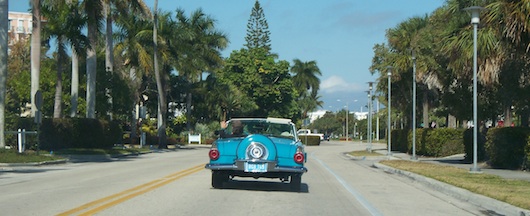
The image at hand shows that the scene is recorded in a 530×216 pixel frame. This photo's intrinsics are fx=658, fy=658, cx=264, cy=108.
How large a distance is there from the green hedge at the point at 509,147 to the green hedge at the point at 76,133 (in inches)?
887

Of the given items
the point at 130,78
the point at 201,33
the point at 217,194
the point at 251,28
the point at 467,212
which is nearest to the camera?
the point at 467,212

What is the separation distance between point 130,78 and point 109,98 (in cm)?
1029

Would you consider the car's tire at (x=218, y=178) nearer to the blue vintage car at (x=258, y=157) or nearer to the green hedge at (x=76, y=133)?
the blue vintage car at (x=258, y=157)

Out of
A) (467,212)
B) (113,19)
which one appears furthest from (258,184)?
(113,19)

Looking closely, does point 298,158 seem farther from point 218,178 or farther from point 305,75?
point 305,75

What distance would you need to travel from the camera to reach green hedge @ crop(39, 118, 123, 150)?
116ft

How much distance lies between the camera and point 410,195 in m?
16.2

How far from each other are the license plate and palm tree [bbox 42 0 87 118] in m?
25.8

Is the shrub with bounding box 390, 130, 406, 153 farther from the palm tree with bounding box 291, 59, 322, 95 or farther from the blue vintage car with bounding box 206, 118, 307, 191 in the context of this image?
the palm tree with bounding box 291, 59, 322, 95

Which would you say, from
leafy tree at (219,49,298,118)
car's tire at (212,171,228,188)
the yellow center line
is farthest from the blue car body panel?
leafy tree at (219,49,298,118)

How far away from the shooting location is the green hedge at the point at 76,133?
35.4 meters

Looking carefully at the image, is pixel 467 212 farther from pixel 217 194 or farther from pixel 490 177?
pixel 490 177

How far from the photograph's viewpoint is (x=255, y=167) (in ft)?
47.8

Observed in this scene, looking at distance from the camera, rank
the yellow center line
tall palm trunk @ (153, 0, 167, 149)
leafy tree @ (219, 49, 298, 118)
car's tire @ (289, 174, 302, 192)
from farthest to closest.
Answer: leafy tree @ (219, 49, 298, 118) → tall palm trunk @ (153, 0, 167, 149) → car's tire @ (289, 174, 302, 192) → the yellow center line
